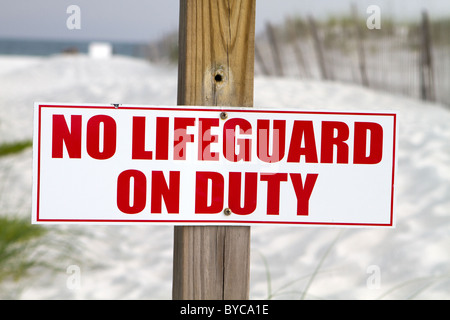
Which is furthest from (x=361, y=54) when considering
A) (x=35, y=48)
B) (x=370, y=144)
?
(x=35, y=48)

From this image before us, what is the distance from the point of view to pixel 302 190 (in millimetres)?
1040

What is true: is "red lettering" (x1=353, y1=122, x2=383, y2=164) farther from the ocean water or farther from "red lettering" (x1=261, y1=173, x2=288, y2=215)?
the ocean water

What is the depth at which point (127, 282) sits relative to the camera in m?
2.79

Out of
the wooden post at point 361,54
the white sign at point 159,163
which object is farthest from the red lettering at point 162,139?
the wooden post at point 361,54

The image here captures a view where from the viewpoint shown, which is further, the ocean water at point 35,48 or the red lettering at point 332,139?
the ocean water at point 35,48

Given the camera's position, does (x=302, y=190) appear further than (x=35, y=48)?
No

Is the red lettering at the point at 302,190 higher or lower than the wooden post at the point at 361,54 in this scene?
lower

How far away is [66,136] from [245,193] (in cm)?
33

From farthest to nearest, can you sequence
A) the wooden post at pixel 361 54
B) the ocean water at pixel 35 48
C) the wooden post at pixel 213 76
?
the ocean water at pixel 35 48 → the wooden post at pixel 361 54 → the wooden post at pixel 213 76

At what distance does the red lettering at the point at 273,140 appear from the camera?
102 centimetres

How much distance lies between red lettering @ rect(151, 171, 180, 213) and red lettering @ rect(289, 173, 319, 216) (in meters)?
0.20

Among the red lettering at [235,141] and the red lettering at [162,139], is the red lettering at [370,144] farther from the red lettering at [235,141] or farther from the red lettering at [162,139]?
the red lettering at [162,139]

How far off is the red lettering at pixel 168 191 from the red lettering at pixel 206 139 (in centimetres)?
6

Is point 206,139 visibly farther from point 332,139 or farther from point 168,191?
point 332,139
